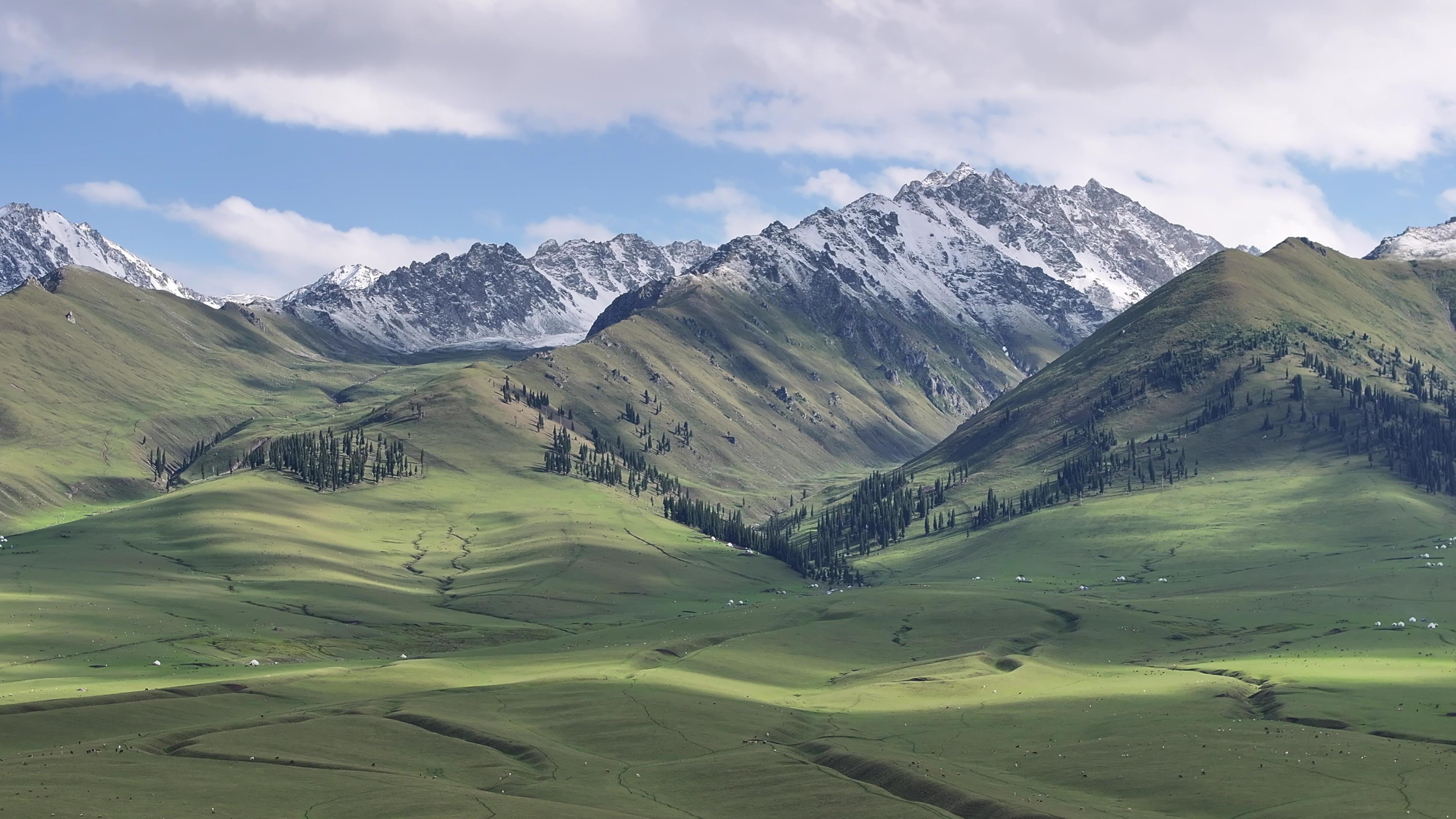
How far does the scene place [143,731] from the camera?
141 meters

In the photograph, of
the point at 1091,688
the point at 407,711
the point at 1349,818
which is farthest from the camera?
the point at 1091,688

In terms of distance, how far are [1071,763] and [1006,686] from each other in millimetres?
57082

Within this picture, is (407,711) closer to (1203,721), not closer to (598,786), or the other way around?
(598,786)

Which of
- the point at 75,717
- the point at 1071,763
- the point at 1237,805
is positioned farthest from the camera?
the point at 75,717

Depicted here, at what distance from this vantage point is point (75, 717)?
467ft

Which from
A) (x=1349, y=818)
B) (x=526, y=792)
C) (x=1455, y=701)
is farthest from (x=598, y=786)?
(x=1455, y=701)

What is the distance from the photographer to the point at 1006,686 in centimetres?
19012

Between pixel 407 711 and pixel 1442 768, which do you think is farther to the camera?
pixel 407 711

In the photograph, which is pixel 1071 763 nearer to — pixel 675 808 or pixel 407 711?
pixel 675 808

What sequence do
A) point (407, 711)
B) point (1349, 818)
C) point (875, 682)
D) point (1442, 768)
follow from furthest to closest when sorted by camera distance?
point (875, 682) → point (407, 711) → point (1442, 768) → point (1349, 818)

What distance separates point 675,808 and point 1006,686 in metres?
82.0

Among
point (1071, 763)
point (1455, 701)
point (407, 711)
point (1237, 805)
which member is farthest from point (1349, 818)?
point (407, 711)

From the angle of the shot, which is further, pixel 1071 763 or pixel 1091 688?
pixel 1091 688

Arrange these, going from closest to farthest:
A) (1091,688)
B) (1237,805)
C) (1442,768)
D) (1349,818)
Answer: (1349,818)
(1237,805)
(1442,768)
(1091,688)
